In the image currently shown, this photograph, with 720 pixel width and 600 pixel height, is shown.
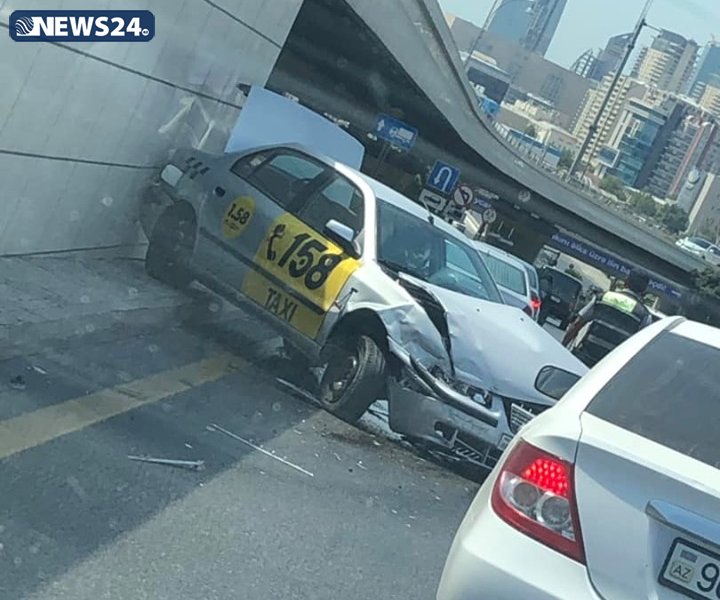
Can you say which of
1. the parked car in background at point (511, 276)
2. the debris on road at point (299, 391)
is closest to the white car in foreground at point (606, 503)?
the debris on road at point (299, 391)

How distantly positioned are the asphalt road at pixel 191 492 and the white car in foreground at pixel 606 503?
1.42 meters

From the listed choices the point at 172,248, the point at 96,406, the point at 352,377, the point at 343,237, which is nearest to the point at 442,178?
the point at 172,248

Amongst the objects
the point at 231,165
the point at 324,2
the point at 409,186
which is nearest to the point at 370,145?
the point at 409,186

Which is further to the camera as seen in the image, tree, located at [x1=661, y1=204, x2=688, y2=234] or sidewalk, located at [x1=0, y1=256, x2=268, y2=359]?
tree, located at [x1=661, y1=204, x2=688, y2=234]

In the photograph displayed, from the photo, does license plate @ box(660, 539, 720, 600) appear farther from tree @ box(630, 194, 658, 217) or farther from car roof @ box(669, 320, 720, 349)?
tree @ box(630, 194, 658, 217)

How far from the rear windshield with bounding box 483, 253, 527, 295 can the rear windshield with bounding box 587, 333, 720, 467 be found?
50.7 feet

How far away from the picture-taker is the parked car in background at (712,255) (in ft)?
254

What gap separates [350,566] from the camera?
18.7 feet

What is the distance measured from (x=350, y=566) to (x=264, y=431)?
2054mm

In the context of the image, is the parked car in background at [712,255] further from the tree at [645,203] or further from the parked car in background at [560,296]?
the tree at [645,203]

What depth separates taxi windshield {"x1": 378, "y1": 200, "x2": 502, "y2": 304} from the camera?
30.8 ft

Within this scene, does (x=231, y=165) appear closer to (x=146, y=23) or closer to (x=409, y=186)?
(x=146, y=23)

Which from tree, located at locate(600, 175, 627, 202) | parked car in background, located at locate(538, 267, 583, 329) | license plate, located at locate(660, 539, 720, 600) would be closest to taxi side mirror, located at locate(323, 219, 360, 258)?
license plate, located at locate(660, 539, 720, 600)

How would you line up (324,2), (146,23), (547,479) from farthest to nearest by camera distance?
(324,2)
(146,23)
(547,479)
